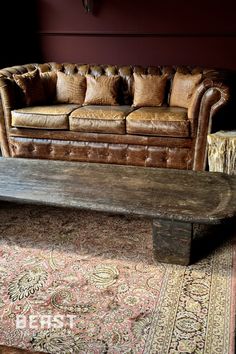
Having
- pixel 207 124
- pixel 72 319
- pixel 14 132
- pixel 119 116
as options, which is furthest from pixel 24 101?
pixel 72 319

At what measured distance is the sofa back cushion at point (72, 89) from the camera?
12.8ft

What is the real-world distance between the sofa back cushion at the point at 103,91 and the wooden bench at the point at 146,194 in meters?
1.48

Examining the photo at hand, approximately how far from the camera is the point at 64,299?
1742 mm

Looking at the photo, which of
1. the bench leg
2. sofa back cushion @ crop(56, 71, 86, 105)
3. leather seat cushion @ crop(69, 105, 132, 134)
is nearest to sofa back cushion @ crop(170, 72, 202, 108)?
leather seat cushion @ crop(69, 105, 132, 134)

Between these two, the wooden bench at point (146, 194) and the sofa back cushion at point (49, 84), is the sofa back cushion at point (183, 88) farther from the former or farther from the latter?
the wooden bench at point (146, 194)

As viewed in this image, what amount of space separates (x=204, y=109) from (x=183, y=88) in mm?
577

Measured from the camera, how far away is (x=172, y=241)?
1.94 metres

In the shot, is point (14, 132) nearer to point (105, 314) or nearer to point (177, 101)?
point (177, 101)

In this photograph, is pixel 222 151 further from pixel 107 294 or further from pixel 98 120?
pixel 107 294

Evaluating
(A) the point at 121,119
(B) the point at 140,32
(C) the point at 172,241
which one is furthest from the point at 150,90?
(C) the point at 172,241

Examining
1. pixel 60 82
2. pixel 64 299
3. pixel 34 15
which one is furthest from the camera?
pixel 34 15

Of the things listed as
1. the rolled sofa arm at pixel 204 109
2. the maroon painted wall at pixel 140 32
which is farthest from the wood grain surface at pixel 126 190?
the maroon painted wall at pixel 140 32

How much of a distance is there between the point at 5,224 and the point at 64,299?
0.97 meters

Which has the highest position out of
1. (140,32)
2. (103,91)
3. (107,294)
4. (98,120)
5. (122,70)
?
(140,32)
